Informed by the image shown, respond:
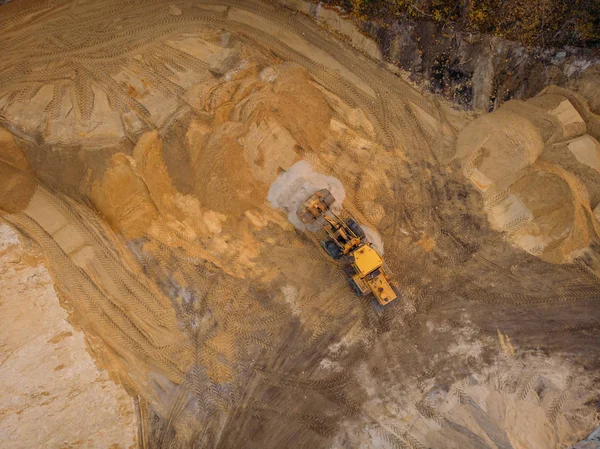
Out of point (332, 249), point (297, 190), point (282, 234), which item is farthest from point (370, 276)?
point (297, 190)

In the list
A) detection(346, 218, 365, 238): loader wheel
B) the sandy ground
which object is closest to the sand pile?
detection(346, 218, 365, 238): loader wheel

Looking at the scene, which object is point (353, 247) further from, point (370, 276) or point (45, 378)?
point (45, 378)

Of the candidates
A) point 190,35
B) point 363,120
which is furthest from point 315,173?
point 190,35

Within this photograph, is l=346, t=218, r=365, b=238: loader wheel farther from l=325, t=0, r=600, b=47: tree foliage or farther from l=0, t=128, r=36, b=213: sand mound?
l=0, t=128, r=36, b=213: sand mound

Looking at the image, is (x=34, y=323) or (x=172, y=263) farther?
(x=172, y=263)

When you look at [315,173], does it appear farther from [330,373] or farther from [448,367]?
[448,367]

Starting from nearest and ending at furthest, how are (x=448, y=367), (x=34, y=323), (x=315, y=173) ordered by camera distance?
(x=34, y=323) → (x=448, y=367) → (x=315, y=173)

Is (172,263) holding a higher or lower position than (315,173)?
higher
